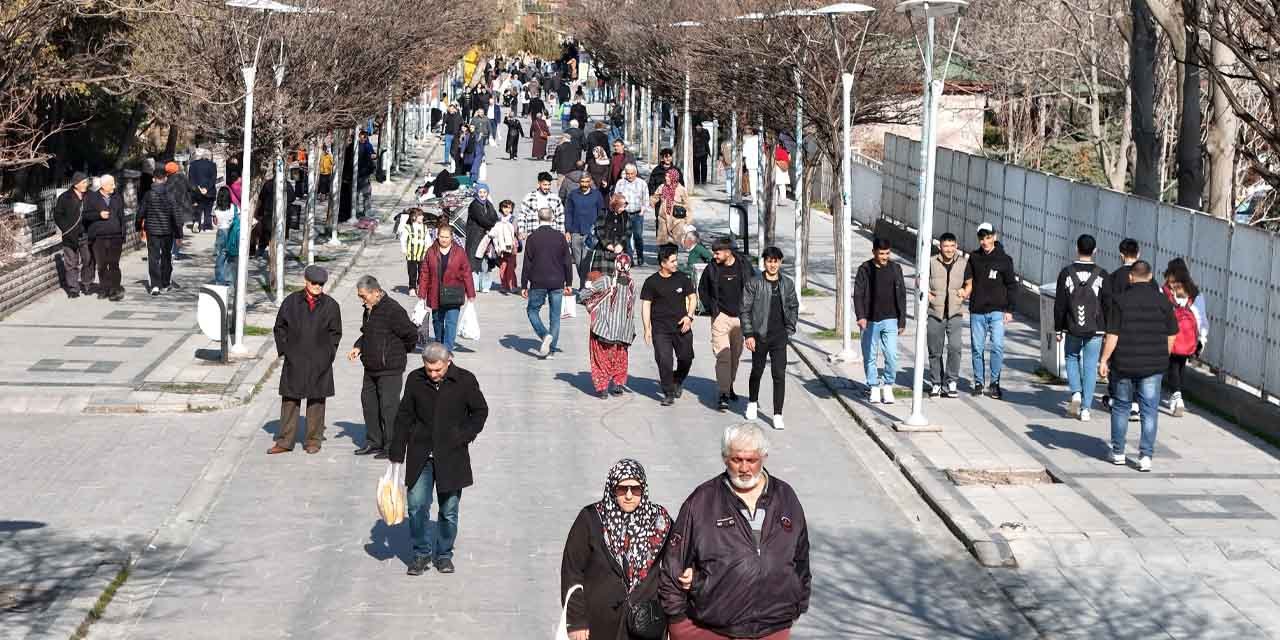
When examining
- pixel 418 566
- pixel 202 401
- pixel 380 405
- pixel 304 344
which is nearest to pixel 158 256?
pixel 202 401

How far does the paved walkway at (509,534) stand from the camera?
1152 centimetres

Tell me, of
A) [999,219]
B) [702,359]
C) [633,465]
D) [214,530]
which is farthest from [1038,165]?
[633,465]

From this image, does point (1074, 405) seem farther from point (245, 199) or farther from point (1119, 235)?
point (245, 199)

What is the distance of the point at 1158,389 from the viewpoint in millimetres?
15625

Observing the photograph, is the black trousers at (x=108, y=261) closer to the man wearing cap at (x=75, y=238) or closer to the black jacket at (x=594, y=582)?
the man wearing cap at (x=75, y=238)

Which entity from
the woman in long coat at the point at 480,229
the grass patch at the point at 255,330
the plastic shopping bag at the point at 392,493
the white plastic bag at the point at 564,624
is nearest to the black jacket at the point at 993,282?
the plastic shopping bag at the point at 392,493

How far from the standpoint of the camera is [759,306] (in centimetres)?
1723

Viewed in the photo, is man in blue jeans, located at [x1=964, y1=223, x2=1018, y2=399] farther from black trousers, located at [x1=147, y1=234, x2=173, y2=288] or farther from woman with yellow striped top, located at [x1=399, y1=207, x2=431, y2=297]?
black trousers, located at [x1=147, y1=234, x2=173, y2=288]

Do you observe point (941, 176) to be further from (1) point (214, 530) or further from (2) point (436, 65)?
(1) point (214, 530)

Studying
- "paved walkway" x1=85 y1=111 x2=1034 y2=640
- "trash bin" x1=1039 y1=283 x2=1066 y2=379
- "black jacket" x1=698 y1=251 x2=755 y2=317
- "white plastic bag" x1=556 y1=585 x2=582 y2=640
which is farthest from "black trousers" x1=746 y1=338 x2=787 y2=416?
"white plastic bag" x1=556 y1=585 x2=582 y2=640

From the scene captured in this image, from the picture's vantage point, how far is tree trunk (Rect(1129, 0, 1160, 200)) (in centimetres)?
2433

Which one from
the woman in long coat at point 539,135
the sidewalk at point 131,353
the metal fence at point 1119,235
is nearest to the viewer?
the metal fence at point 1119,235

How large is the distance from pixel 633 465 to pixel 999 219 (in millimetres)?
21107

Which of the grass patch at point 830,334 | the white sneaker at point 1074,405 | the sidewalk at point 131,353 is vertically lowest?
the sidewalk at point 131,353
